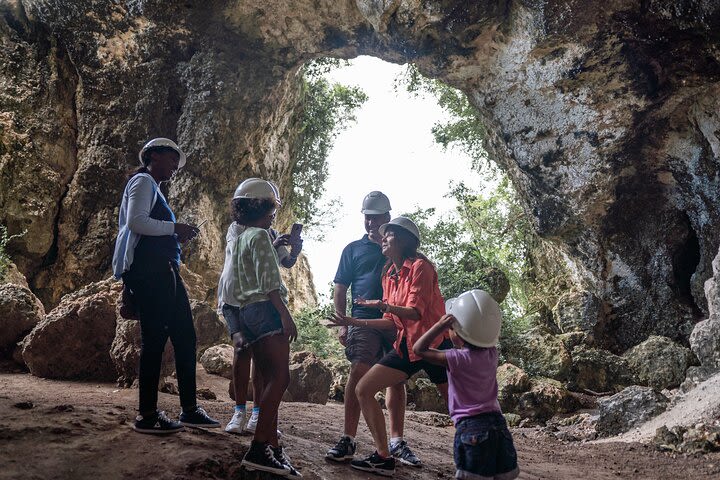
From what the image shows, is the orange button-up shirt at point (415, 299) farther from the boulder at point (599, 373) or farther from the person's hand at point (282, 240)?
the boulder at point (599, 373)

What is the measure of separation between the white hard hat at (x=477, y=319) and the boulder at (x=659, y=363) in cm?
730

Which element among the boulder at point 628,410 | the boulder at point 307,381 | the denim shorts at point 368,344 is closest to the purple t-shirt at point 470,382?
the denim shorts at point 368,344

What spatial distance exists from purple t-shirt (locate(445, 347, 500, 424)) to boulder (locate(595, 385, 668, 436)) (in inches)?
168

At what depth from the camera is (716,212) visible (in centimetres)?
959

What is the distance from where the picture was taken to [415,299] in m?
3.71

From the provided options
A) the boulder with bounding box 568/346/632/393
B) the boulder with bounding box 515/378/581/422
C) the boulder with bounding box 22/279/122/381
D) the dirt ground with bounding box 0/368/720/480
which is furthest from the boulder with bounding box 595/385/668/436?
the boulder with bounding box 22/279/122/381

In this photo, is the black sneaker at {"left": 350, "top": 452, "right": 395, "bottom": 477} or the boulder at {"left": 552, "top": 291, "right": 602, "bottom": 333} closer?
the black sneaker at {"left": 350, "top": 452, "right": 395, "bottom": 477}

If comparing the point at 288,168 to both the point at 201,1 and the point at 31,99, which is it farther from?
the point at 31,99

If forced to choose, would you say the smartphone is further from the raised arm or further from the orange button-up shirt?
the raised arm

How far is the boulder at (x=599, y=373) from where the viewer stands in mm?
9812

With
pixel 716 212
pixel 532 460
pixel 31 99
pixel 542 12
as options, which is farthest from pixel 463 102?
pixel 532 460

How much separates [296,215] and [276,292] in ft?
39.5

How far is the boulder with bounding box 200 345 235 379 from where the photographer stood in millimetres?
7652

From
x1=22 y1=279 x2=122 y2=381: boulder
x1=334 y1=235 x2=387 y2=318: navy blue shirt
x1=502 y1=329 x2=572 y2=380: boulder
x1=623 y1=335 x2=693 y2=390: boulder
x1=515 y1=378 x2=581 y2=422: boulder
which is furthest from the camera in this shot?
x1=502 y1=329 x2=572 y2=380: boulder
